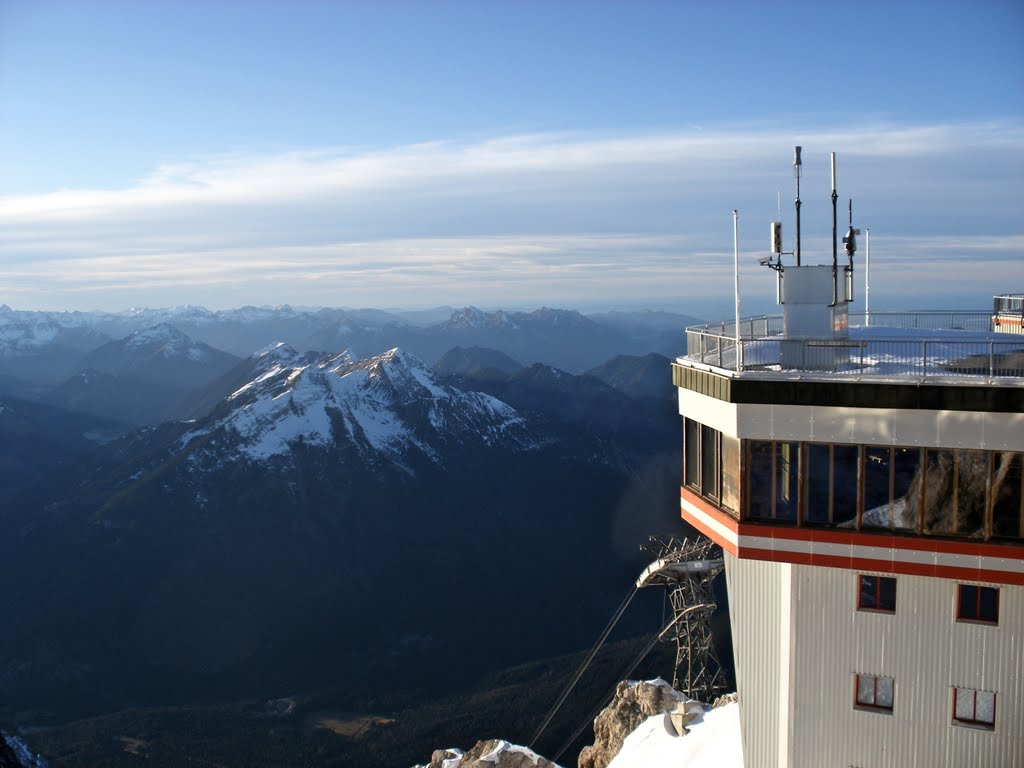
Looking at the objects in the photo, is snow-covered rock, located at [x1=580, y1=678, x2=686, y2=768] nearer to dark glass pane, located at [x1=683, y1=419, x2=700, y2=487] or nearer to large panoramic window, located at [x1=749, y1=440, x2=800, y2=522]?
dark glass pane, located at [x1=683, y1=419, x2=700, y2=487]

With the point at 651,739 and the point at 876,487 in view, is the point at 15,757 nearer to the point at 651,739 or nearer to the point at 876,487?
the point at 651,739

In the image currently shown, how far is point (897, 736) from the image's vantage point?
26.0m

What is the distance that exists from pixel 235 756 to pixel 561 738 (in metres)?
65.6

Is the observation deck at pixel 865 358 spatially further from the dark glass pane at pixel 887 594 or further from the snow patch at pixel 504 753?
the snow patch at pixel 504 753

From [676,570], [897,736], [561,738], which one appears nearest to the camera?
[897,736]

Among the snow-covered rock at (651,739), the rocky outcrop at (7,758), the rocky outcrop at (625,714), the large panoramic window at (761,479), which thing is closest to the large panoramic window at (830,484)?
the large panoramic window at (761,479)

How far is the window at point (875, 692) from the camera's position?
26.1m

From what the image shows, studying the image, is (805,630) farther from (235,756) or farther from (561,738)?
(235,756)

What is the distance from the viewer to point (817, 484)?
997 inches

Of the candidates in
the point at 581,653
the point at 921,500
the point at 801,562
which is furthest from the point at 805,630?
the point at 581,653

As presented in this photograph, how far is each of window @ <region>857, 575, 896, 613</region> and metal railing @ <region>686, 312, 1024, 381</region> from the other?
21.3ft

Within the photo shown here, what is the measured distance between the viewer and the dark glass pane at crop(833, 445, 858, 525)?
976 inches

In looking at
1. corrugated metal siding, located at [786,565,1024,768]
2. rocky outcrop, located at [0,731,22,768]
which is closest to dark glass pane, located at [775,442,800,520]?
corrugated metal siding, located at [786,565,1024,768]

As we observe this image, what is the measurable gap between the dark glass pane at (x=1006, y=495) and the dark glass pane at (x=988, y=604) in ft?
6.83
